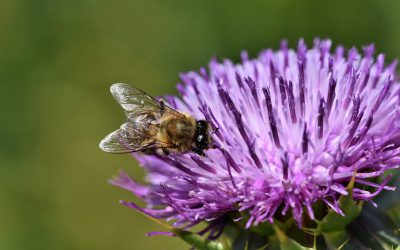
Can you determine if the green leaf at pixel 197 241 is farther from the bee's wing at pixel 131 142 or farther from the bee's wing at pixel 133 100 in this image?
the bee's wing at pixel 133 100

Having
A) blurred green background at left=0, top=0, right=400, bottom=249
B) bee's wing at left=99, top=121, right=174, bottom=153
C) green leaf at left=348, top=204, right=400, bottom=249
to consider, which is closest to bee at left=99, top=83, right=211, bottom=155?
bee's wing at left=99, top=121, right=174, bottom=153

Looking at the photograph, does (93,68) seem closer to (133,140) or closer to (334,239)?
(133,140)

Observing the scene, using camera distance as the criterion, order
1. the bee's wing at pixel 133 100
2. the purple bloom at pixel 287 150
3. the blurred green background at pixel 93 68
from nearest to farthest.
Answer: the purple bloom at pixel 287 150 < the bee's wing at pixel 133 100 < the blurred green background at pixel 93 68

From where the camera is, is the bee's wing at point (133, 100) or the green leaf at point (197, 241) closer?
the green leaf at point (197, 241)

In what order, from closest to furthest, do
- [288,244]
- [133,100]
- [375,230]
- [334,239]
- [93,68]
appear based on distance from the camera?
[288,244] < [334,239] < [375,230] < [133,100] < [93,68]

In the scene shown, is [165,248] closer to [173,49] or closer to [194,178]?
[173,49]

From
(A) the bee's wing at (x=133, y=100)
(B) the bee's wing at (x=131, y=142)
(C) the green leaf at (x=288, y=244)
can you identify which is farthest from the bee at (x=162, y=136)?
(C) the green leaf at (x=288, y=244)

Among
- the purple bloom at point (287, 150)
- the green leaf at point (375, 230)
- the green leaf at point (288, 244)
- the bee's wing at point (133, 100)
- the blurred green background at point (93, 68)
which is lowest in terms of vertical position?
the green leaf at point (288, 244)

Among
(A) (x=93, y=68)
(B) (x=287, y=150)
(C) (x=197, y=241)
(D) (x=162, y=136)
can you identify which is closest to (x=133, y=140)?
(D) (x=162, y=136)
